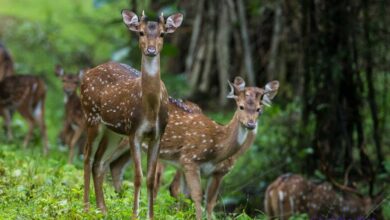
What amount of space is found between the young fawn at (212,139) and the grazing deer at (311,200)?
4.68ft

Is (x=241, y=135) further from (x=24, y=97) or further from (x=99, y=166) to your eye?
(x=24, y=97)

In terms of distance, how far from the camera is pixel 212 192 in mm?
10172

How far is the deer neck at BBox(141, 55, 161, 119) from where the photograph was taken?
7863mm

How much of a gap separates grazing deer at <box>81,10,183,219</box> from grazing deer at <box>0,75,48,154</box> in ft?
20.3

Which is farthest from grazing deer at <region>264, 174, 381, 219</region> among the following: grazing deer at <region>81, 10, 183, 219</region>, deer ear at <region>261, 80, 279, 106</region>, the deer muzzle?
the deer muzzle

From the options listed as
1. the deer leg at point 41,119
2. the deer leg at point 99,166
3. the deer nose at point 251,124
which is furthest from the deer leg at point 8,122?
the deer leg at point 99,166

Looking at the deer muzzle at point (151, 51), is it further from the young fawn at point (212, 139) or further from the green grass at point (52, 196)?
the young fawn at point (212, 139)

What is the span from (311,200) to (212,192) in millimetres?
2490

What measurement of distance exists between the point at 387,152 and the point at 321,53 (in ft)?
6.79

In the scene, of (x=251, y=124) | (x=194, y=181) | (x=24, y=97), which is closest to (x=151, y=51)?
(x=251, y=124)

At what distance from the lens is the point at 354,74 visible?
13359mm

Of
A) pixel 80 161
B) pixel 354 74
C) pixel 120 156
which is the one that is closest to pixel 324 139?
pixel 354 74

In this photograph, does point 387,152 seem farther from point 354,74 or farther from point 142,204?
point 142,204

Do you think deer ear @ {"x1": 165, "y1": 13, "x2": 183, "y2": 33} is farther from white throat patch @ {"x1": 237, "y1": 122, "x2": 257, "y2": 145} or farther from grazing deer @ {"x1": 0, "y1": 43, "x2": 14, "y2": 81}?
grazing deer @ {"x1": 0, "y1": 43, "x2": 14, "y2": 81}
